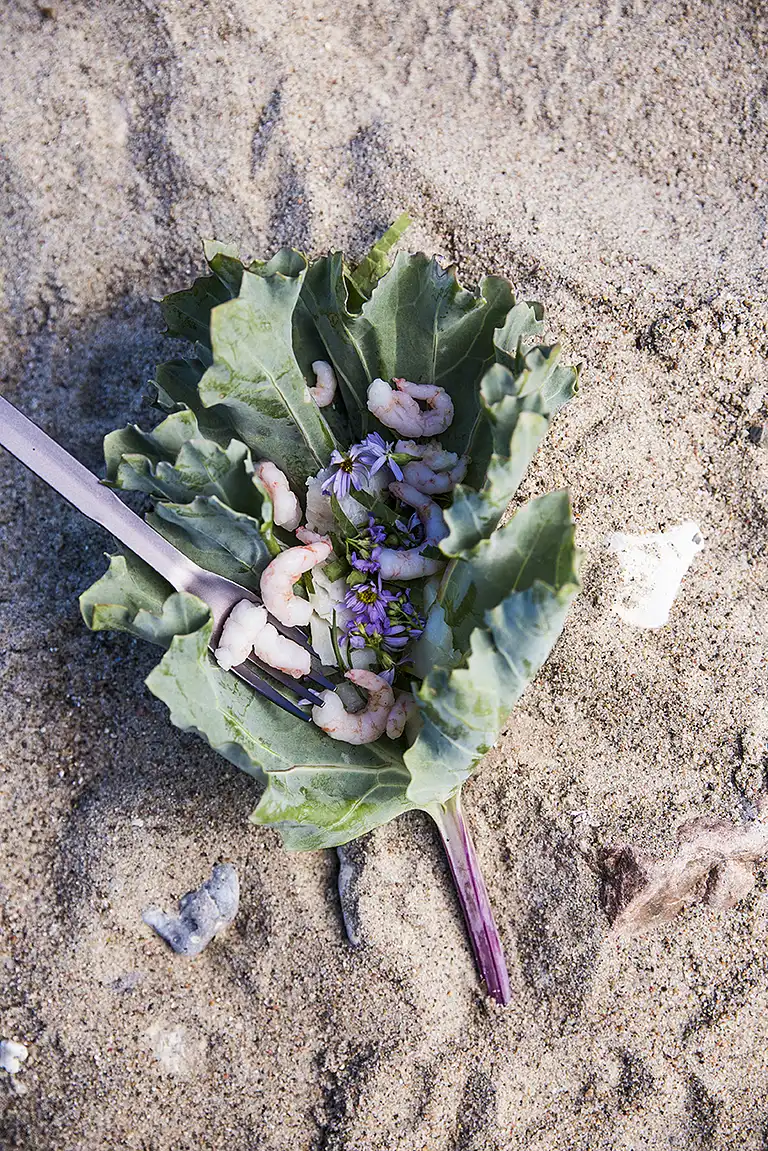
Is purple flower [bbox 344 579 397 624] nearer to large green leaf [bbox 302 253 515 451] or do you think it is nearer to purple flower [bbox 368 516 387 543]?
purple flower [bbox 368 516 387 543]

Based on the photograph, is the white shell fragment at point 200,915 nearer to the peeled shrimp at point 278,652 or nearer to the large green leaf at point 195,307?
the peeled shrimp at point 278,652

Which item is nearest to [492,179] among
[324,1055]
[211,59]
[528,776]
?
[211,59]

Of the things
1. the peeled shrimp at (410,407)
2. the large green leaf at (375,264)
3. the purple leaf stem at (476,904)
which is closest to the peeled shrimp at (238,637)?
the peeled shrimp at (410,407)

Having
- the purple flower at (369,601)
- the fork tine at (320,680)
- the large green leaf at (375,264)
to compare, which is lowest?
the fork tine at (320,680)

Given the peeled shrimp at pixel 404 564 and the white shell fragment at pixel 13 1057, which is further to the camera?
the white shell fragment at pixel 13 1057

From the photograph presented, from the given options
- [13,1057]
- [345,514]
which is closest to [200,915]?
[13,1057]

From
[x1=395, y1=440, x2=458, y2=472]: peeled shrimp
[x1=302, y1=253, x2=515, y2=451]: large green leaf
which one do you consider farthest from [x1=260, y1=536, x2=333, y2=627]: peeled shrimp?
[x1=302, y1=253, x2=515, y2=451]: large green leaf

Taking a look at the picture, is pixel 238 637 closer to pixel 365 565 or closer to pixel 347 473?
pixel 365 565
